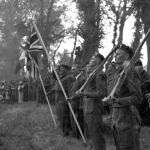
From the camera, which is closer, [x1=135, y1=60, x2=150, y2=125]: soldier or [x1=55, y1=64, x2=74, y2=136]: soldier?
[x1=135, y1=60, x2=150, y2=125]: soldier

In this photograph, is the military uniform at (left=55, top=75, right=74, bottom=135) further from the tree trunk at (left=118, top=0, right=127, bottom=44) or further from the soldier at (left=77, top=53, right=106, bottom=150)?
the tree trunk at (left=118, top=0, right=127, bottom=44)

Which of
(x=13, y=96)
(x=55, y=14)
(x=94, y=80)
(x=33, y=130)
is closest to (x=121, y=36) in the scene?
(x=13, y=96)

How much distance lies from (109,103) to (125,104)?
8.8 inches

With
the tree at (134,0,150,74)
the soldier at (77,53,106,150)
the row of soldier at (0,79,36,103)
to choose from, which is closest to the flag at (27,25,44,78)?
the soldier at (77,53,106,150)

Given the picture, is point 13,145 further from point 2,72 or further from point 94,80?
point 2,72

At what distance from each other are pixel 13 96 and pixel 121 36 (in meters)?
8.40

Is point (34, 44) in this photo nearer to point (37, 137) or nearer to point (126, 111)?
point (37, 137)

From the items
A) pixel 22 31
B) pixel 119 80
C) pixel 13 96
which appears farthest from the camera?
pixel 22 31

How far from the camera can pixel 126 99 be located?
480cm

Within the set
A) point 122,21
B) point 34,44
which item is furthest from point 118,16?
point 34,44

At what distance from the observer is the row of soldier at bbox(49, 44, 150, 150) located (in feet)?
16.1

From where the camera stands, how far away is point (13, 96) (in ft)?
79.5

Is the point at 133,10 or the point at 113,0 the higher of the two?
the point at 113,0

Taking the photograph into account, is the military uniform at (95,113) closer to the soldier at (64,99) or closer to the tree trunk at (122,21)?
the soldier at (64,99)
